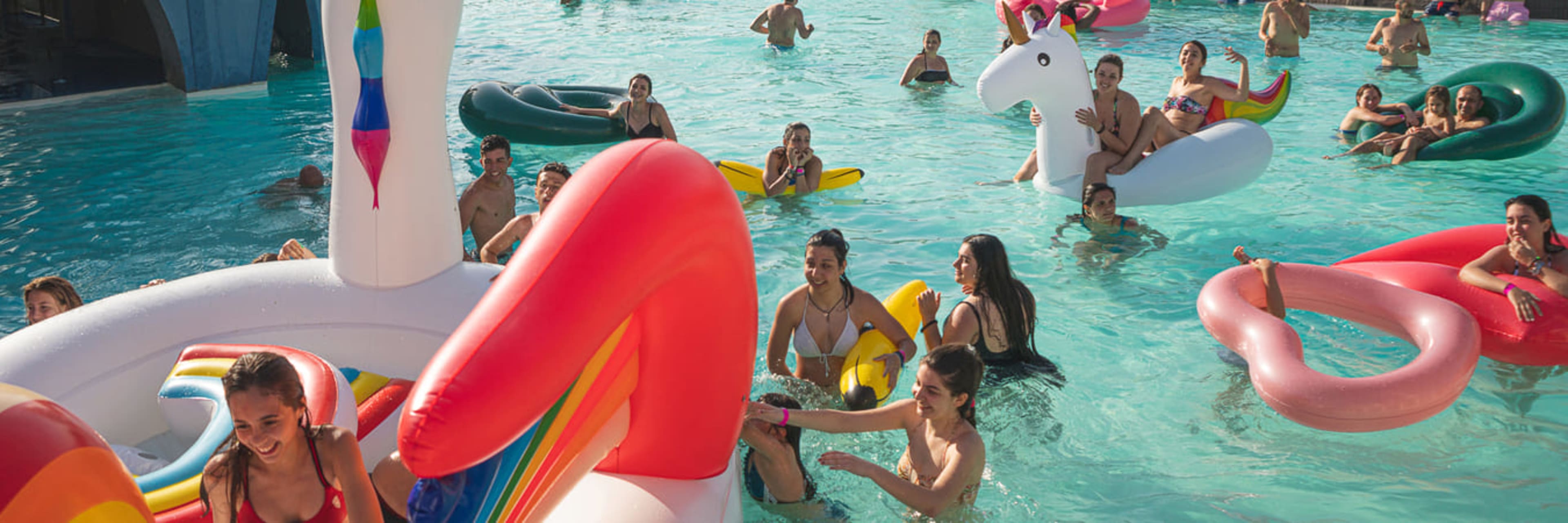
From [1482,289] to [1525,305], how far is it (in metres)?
0.21

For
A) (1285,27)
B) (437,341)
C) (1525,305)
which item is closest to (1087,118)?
(1525,305)

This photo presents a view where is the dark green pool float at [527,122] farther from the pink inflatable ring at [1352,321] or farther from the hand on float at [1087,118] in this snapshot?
the pink inflatable ring at [1352,321]

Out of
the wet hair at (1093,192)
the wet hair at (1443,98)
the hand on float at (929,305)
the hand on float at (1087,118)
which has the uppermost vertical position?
the wet hair at (1443,98)

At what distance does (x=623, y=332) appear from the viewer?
2262 mm

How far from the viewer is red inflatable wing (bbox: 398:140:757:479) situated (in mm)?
1681

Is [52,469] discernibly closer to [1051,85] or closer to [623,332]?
[623,332]

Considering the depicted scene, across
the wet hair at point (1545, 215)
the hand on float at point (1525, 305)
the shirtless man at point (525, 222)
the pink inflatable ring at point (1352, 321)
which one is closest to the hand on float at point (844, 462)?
the pink inflatable ring at point (1352, 321)

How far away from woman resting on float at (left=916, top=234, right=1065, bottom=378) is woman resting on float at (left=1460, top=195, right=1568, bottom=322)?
2.21 m

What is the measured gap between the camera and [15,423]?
1.72 m

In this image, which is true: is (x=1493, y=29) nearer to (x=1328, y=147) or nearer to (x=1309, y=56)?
(x=1309, y=56)

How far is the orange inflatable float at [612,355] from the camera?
1.70 meters

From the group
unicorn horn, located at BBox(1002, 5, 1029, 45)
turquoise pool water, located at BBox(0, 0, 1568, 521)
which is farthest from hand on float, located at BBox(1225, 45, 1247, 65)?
unicorn horn, located at BBox(1002, 5, 1029, 45)

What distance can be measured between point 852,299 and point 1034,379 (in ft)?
3.07

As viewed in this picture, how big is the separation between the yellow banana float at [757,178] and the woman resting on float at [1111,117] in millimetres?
1465
